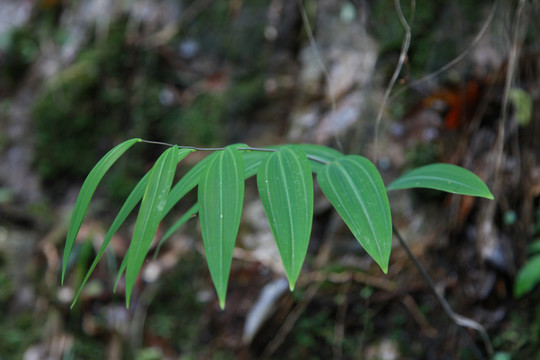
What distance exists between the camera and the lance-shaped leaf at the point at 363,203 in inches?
27.1

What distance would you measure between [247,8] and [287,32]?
14.8 inches

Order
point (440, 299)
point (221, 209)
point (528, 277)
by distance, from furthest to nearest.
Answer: point (528, 277), point (440, 299), point (221, 209)

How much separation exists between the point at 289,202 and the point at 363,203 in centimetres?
15

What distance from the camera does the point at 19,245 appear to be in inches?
97.3

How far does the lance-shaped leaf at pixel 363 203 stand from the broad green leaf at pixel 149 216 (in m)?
0.31

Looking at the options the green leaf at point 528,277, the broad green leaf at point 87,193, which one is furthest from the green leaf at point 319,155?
the green leaf at point 528,277

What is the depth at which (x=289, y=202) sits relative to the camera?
2.21 ft

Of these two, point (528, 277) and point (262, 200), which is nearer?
point (262, 200)

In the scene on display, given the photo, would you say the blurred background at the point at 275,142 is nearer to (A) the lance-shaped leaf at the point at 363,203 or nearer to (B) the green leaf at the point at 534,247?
(B) the green leaf at the point at 534,247

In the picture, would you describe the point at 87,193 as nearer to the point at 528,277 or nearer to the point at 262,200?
the point at 262,200

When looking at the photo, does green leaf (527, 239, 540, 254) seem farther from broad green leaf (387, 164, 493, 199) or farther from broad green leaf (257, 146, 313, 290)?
broad green leaf (257, 146, 313, 290)

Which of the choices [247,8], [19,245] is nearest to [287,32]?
[247,8]

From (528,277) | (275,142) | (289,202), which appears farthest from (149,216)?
(275,142)

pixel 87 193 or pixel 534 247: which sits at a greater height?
pixel 87 193
